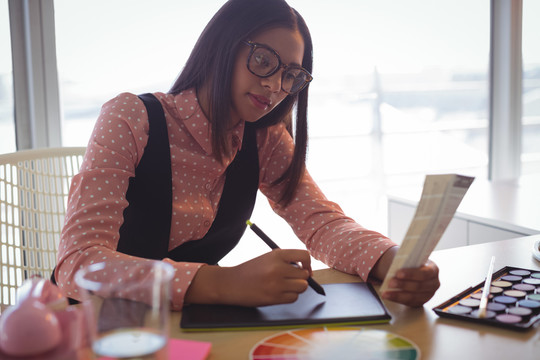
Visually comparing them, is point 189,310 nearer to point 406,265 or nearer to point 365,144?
point 406,265

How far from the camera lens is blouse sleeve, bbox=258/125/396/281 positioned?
1023 millimetres

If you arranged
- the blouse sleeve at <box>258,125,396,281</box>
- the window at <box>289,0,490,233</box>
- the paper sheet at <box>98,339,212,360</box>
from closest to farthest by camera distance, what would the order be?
the paper sheet at <box>98,339,212,360</box>
the blouse sleeve at <box>258,125,396,281</box>
the window at <box>289,0,490,233</box>

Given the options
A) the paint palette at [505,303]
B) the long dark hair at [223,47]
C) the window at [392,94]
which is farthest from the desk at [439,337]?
the window at [392,94]

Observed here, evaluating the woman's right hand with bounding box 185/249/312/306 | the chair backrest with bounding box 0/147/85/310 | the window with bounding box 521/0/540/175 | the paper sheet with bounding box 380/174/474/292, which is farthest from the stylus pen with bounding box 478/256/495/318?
the window with bounding box 521/0/540/175

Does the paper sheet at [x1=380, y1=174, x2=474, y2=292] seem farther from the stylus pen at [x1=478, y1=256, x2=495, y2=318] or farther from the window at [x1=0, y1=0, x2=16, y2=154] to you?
the window at [x1=0, y1=0, x2=16, y2=154]

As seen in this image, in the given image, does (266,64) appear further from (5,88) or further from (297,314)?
(5,88)

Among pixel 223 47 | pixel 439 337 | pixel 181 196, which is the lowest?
pixel 439 337

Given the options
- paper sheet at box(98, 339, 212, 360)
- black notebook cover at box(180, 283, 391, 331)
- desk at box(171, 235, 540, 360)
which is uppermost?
paper sheet at box(98, 339, 212, 360)

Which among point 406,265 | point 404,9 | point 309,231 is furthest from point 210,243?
point 404,9

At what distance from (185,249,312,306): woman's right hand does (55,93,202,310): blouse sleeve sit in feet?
0.08

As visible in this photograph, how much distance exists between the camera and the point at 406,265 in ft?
2.64

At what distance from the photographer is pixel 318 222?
4.00 feet

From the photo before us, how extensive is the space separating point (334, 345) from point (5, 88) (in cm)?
164

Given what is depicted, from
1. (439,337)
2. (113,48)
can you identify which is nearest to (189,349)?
(439,337)
